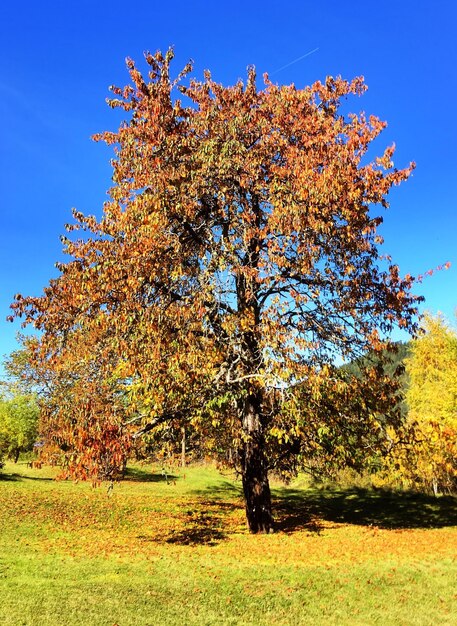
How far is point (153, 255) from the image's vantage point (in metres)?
11.8

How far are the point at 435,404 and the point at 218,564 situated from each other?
17215mm

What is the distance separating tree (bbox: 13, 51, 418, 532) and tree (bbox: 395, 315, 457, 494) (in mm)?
8484

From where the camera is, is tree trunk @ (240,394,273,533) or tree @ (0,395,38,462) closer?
tree trunk @ (240,394,273,533)

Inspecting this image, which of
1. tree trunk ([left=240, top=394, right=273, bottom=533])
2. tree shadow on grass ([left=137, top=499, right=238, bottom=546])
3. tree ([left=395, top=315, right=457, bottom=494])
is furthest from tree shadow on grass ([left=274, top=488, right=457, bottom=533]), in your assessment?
tree shadow on grass ([left=137, top=499, right=238, bottom=546])

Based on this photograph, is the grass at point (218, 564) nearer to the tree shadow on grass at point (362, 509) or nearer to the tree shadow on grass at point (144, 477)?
the tree shadow on grass at point (362, 509)

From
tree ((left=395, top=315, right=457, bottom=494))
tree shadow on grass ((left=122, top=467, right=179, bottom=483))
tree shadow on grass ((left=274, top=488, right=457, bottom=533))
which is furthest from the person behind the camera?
tree shadow on grass ((left=122, top=467, right=179, bottom=483))

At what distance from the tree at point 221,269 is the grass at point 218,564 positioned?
2.87m

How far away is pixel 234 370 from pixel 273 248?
3.70 metres

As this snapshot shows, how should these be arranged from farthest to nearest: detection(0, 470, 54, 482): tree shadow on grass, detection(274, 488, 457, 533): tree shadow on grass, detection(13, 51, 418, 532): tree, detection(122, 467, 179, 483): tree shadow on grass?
detection(122, 467, 179, 483): tree shadow on grass < detection(0, 470, 54, 482): tree shadow on grass < detection(274, 488, 457, 533): tree shadow on grass < detection(13, 51, 418, 532): tree

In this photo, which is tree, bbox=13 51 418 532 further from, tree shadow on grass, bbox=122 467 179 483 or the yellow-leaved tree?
tree shadow on grass, bbox=122 467 179 483

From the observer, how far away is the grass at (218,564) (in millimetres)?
7664

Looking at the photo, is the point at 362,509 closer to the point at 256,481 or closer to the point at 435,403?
the point at 435,403

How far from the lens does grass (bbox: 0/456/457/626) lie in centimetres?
766

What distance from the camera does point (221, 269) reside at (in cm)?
1204
